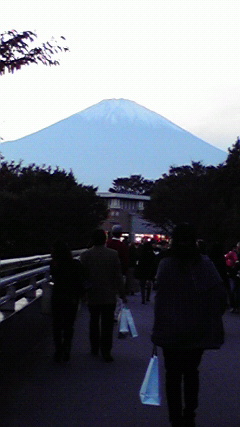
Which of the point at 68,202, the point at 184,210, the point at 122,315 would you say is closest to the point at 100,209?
the point at 68,202

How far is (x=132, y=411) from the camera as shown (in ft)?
28.9

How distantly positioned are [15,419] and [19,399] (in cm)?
107

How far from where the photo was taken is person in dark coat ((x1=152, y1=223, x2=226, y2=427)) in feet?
23.2

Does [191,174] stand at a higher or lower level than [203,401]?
higher

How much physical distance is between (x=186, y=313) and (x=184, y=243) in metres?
0.52

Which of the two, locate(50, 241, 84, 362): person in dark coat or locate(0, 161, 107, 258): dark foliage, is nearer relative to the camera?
locate(50, 241, 84, 362): person in dark coat

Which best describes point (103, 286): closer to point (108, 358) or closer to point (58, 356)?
point (108, 358)

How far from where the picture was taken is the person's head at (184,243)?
23.4 feet

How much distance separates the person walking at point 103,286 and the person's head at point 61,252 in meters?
0.34

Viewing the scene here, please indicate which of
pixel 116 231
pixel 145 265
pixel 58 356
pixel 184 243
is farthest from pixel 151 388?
pixel 145 265

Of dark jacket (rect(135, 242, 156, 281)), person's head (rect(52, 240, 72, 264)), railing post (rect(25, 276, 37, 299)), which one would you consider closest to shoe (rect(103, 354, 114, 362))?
person's head (rect(52, 240, 72, 264))

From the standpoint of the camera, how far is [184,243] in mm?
7145

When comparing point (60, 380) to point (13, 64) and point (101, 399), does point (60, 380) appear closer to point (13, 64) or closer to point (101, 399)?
point (101, 399)

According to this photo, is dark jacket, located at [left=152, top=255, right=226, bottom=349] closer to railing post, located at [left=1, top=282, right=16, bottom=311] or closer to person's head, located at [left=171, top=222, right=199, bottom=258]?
person's head, located at [left=171, top=222, right=199, bottom=258]
